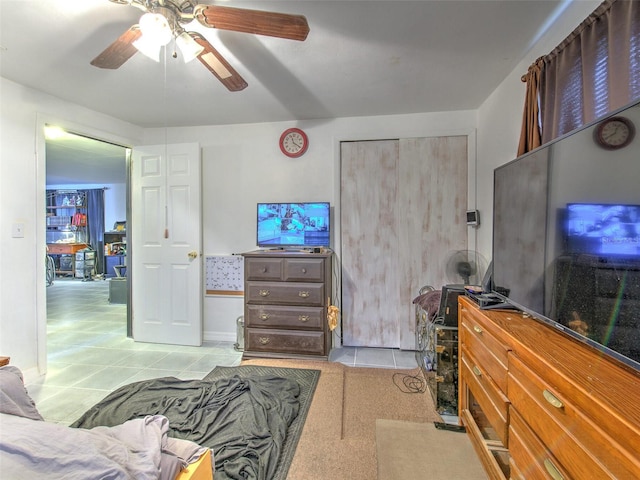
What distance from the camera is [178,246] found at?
308 cm

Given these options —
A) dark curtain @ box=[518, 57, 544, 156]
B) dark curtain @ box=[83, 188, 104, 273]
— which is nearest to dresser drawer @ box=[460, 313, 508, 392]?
dark curtain @ box=[518, 57, 544, 156]

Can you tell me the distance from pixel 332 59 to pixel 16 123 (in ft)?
8.14

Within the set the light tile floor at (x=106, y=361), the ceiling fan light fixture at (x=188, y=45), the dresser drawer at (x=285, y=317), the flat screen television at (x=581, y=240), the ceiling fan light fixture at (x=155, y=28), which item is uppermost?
the ceiling fan light fixture at (x=188, y=45)

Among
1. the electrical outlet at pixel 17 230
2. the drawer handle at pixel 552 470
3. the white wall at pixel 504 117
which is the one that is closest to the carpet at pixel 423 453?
the drawer handle at pixel 552 470

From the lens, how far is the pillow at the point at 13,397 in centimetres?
79

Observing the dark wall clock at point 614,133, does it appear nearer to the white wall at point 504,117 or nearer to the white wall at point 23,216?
the white wall at point 504,117

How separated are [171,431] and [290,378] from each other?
0.87 metres

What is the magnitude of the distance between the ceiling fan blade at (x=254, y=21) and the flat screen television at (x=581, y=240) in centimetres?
118

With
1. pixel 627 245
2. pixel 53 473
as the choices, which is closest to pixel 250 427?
pixel 53 473

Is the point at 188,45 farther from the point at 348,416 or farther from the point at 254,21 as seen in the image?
the point at 348,416

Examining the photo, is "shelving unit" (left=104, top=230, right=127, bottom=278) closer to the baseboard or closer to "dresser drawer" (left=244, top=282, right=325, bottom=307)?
the baseboard

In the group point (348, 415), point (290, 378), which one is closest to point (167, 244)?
point (290, 378)

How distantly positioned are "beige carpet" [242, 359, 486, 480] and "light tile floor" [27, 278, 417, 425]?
0.28 meters

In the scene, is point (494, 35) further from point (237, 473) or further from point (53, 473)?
point (237, 473)
